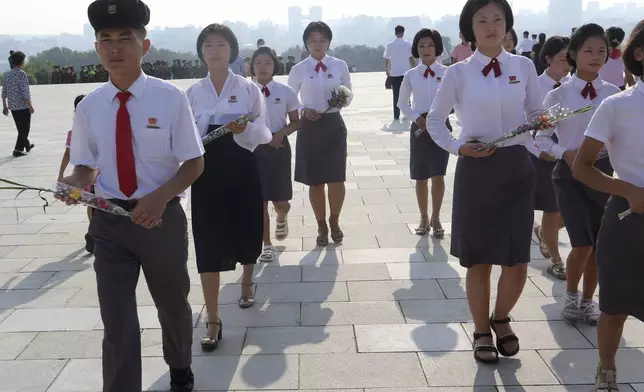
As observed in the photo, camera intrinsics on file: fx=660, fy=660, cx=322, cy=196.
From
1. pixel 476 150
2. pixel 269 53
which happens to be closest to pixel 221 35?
pixel 269 53

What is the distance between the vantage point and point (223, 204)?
3938 millimetres

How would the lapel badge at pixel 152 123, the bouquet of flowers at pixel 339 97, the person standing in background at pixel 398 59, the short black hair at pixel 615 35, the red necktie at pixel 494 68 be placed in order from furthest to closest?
the person standing in background at pixel 398 59, the bouquet of flowers at pixel 339 97, the short black hair at pixel 615 35, the red necktie at pixel 494 68, the lapel badge at pixel 152 123

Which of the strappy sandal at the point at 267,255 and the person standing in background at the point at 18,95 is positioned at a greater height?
the person standing in background at the point at 18,95

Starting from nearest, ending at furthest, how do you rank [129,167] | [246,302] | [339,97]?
[129,167], [246,302], [339,97]

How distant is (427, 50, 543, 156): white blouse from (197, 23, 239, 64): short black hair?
133cm

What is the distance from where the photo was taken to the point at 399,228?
20.6 ft

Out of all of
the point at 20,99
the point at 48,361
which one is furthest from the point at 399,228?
the point at 20,99

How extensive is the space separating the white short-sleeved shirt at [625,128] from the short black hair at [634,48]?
0.08 metres

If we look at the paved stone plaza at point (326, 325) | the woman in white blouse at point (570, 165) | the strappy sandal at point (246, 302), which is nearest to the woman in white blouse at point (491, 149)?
the paved stone plaza at point (326, 325)

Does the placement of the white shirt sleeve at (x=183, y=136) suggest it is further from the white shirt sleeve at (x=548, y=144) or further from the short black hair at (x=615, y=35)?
the short black hair at (x=615, y=35)

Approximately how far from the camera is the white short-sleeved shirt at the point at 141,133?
2.78 meters

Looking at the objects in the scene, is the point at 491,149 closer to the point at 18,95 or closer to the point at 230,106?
the point at 230,106

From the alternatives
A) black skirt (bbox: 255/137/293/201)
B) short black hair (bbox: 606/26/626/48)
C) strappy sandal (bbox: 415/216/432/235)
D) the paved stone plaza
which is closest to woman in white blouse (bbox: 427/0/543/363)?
the paved stone plaza

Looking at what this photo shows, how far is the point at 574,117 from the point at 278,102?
95.2 inches
